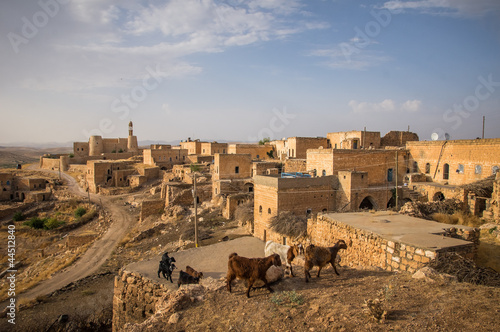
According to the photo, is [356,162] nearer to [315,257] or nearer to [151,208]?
[315,257]

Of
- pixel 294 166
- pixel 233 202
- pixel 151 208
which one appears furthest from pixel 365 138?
pixel 151 208

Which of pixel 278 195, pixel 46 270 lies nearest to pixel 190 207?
pixel 46 270

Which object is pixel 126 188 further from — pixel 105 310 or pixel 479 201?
pixel 479 201

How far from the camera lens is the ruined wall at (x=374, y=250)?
5.89 m

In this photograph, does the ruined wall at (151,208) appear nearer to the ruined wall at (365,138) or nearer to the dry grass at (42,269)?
the dry grass at (42,269)

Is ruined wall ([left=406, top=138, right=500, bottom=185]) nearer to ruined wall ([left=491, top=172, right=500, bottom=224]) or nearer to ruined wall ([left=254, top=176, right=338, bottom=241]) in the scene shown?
ruined wall ([left=491, top=172, right=500, bottom=224])

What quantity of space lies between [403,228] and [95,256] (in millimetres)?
17917

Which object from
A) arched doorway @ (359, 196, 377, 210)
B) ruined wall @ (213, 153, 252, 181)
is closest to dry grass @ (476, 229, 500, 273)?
arched doorway @ (359, 196, 377, 210)

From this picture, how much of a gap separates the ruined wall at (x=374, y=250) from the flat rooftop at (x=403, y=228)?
0.10m

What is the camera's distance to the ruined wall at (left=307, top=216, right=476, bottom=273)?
19.3 feet

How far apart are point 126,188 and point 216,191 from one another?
46.6 ft

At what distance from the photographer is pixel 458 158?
1927cm

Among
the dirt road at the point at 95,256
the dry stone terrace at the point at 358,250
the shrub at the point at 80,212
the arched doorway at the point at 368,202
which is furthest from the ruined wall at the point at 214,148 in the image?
the dry stone terrace at the point at 358,250

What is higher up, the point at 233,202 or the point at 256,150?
the point at 256,150
